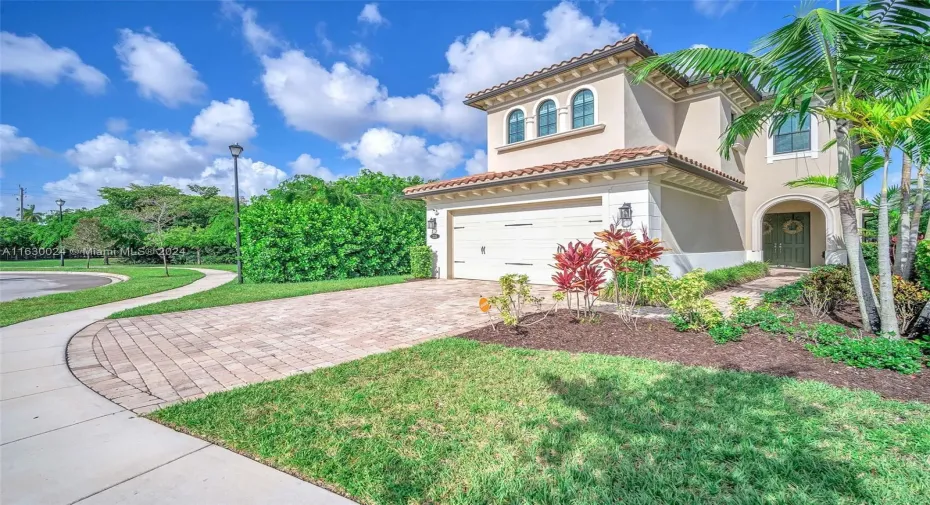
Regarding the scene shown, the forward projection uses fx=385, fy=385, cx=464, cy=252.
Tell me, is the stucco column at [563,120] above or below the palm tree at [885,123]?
above

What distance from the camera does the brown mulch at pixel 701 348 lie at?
148 inches

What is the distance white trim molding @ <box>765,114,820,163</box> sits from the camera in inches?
511

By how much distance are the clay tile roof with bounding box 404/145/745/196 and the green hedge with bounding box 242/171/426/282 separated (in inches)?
116

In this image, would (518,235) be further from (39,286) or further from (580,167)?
(39,286)

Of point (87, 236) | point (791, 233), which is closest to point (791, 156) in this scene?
point (791, 233)

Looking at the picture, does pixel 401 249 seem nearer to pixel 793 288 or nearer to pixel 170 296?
pixel 170 296

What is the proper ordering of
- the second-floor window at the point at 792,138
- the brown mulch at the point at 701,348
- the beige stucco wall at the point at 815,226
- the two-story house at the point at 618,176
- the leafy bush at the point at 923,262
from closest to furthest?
the brown mulch at the point at 701,348
the leafy bush at the point at 923,262
the two-story house at the point at 618,176
the second-floor window at the point at 792,138
the beige stucco wall at the point at 815,226

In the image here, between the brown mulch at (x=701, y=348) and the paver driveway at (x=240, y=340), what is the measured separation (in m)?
1.26

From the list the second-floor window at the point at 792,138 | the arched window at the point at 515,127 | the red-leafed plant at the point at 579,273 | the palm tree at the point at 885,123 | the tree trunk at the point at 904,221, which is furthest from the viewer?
the arched window at the point at 515,127

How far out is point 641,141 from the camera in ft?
38.1

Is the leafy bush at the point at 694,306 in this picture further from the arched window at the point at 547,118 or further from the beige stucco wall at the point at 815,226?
the beige stucco wall at the point at 815,226

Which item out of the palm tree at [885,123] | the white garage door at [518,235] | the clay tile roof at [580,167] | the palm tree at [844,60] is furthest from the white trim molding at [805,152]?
the palm tree at [885,123]

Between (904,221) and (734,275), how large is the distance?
487 cm

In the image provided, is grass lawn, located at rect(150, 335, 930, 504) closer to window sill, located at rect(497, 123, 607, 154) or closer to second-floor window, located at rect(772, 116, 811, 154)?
window sill, located at rect(497, 123, 607, 154)
